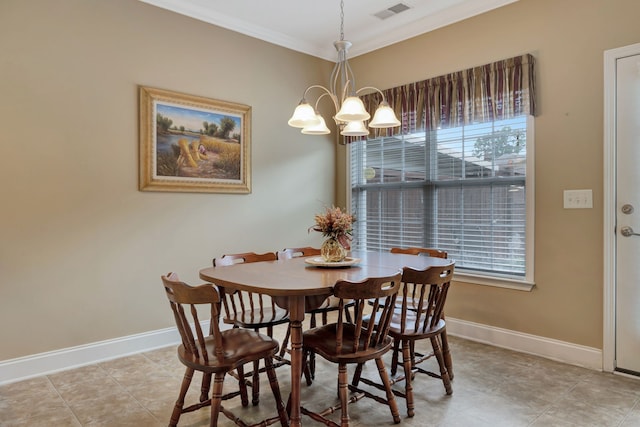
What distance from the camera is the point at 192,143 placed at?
357 cm

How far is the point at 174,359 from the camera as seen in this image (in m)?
3.15

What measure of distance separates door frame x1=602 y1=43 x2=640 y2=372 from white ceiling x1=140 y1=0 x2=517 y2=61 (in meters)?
1.02

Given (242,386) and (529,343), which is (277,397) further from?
(529,343)

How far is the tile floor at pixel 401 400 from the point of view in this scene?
87.5 inches

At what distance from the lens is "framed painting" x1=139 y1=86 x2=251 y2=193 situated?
11.0 feet

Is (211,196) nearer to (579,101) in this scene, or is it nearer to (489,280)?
(489,280)

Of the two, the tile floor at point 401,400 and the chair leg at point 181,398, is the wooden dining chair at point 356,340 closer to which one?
the tile floor at point 401,400

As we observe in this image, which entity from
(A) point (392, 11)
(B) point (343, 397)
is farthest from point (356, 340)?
(A) point (392, 11)

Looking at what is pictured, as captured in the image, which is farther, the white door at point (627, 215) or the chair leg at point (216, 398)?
the white door at point (627, 215)

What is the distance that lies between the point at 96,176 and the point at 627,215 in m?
3.79

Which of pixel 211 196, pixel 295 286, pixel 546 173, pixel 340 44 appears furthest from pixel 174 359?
pixel 546 173

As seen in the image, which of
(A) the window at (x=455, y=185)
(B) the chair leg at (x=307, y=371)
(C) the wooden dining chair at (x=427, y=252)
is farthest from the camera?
(A) the window at (x=455, y=185)

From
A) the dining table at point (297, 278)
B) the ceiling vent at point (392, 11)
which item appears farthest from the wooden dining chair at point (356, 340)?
the ceiling vent at point (392, 11)

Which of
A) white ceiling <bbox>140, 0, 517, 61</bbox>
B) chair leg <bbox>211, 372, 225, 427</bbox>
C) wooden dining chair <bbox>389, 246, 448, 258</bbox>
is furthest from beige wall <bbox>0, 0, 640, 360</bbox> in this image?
chair leg <bbox>211, 372, 225, 427</bbox>
